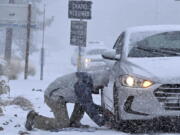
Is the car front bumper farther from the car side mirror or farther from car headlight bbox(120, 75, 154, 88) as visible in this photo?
the car side mirror

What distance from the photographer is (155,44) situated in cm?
920

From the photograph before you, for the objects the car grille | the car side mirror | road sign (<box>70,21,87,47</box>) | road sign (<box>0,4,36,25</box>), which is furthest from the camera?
road sign (<box>0,4,36,25</box>)

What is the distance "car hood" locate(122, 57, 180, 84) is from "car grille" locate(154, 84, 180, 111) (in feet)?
0.26

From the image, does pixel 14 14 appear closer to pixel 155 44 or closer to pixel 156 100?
pixel 155 44

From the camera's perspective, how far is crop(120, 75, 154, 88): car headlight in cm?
797

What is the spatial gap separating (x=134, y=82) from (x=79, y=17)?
10.7 metres

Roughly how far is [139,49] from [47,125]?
1.73 m

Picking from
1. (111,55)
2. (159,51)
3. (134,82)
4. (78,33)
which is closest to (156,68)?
(134,82)

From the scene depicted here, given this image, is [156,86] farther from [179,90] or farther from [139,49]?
[139,49]

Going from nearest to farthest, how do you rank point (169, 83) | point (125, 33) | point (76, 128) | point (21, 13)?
point (169, 83) < point (76, 128) < point (125, 33) < point (21, 13)

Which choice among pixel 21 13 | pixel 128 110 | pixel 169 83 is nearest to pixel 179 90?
pixel 169 83

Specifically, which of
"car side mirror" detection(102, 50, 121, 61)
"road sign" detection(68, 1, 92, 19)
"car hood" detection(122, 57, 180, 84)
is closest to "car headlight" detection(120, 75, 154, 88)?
"car hood" detection(122, 57, 180, 84)

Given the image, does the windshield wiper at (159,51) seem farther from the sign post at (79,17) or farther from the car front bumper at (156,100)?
the sign post at (79,17)

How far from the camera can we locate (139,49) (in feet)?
29.9
